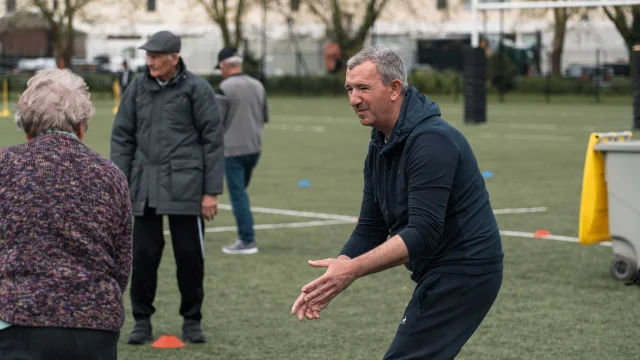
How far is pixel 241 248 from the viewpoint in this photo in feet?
36.6

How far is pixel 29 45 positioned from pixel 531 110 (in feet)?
139

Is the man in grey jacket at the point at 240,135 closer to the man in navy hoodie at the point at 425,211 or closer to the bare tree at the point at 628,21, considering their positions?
the man in navy hoodie at the point at 425,211

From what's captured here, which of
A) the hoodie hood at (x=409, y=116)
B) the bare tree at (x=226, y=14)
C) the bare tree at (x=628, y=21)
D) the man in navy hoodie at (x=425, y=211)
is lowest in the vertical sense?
the man in navy hoodie at (x=425, y=211)

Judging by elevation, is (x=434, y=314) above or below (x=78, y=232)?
below

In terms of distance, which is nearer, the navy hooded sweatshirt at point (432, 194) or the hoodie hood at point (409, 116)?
the navy hooded sweatshirt at point (432, 194)

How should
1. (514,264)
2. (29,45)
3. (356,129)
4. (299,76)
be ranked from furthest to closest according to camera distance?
(29,45), (299,76), (356,129), (514,264)

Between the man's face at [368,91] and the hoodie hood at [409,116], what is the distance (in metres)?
0.07

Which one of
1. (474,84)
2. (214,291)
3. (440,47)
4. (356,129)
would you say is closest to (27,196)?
(214,291)

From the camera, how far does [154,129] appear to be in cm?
753

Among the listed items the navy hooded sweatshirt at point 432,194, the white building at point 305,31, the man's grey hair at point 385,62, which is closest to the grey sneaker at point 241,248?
the navy hooded sweatshirt at point 432,194

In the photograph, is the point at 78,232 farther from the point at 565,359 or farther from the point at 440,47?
the point at 440,47

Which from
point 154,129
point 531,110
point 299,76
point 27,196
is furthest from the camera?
point 299,76

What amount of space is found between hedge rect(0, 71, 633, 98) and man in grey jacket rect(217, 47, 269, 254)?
118ft

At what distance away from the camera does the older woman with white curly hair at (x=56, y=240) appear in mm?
3838
